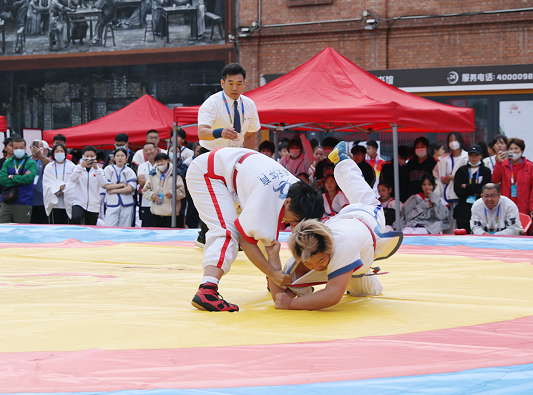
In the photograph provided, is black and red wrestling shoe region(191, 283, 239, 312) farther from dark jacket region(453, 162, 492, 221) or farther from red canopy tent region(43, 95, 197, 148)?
red canopy tent region(43, 95, 197, 148)

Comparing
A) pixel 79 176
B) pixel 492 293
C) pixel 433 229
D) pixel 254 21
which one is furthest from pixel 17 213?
pixel 254 21

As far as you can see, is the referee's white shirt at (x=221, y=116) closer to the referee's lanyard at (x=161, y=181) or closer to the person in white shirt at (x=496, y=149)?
the referee's lanyard at (x=161, y=181)

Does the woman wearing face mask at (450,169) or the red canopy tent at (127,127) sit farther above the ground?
the red canopy tent at (127,127)

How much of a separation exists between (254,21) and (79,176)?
314 inches

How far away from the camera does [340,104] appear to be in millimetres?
7699

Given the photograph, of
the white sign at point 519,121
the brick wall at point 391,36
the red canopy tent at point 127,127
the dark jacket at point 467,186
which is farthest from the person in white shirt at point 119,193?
the white sign at point 519,121

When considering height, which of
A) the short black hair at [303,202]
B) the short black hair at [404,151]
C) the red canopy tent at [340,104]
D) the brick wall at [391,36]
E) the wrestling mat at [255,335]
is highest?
the brick wall at [391,36]

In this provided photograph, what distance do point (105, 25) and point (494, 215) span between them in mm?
12696

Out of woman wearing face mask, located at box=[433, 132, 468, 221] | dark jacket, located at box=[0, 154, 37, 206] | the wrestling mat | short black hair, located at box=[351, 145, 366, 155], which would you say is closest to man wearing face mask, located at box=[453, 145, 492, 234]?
woman wearing face mask, located at box=[433, 132, 468, 221]

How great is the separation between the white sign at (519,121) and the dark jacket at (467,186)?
475 cm

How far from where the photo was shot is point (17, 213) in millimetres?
8867

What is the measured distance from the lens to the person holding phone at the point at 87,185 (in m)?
8.50

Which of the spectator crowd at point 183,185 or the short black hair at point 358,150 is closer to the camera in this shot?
the spectator crowd at point 183,185

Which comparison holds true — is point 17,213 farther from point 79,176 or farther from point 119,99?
point 119,99
